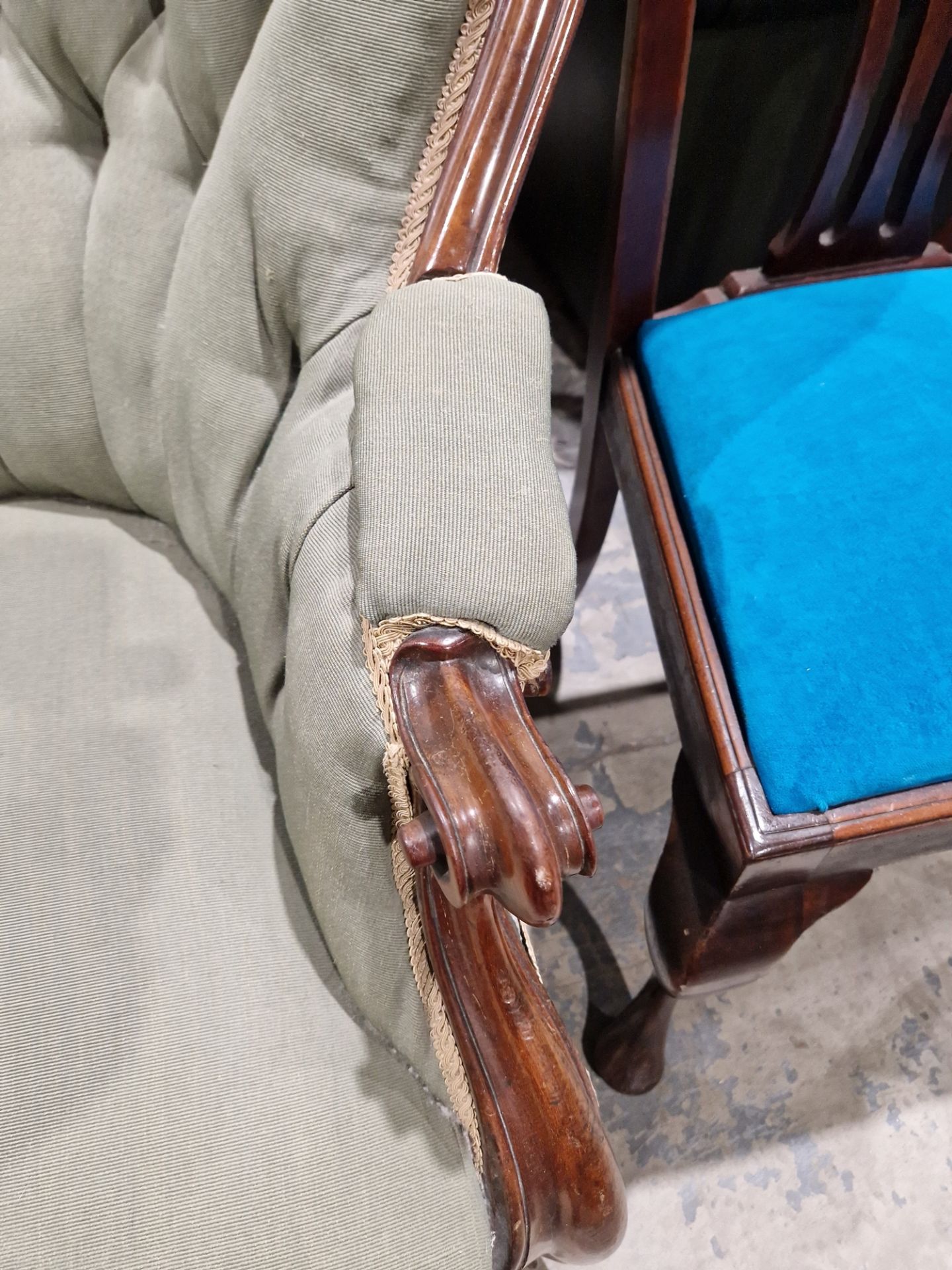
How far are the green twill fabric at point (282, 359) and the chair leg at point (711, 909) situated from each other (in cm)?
24

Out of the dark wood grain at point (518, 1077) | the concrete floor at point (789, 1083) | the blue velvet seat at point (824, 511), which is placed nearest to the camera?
the dark wood grain at point (518, 1077)

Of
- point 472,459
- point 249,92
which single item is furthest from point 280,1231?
point 249,92

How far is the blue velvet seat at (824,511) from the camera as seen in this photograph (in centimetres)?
57

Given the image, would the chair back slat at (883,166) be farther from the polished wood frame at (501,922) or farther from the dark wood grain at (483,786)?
the dark wood grain at (483,786)

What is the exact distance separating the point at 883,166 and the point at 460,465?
533 millimetres

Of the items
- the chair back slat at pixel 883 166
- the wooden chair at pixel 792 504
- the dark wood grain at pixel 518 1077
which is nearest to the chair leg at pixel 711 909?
the wooden chair at pixel 792 504

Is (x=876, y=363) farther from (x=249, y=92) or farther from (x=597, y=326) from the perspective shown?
(x=249, y=92)

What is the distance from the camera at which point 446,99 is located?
47cm

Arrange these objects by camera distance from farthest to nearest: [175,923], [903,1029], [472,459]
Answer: [903,1029] < [175,923] < [472,459]

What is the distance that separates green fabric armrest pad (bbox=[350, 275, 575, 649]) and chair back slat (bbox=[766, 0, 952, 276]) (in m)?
0.38

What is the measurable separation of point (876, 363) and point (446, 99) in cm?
40

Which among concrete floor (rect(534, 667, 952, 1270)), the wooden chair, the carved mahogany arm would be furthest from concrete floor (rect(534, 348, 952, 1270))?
the carved mahogany arm

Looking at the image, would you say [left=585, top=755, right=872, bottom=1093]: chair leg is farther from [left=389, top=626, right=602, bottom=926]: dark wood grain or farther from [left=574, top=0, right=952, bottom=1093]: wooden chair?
[left=389, top=626, right=602, bottom=926]: dark wood grain

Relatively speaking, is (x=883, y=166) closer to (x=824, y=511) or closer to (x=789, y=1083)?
(x=824, y=511)
